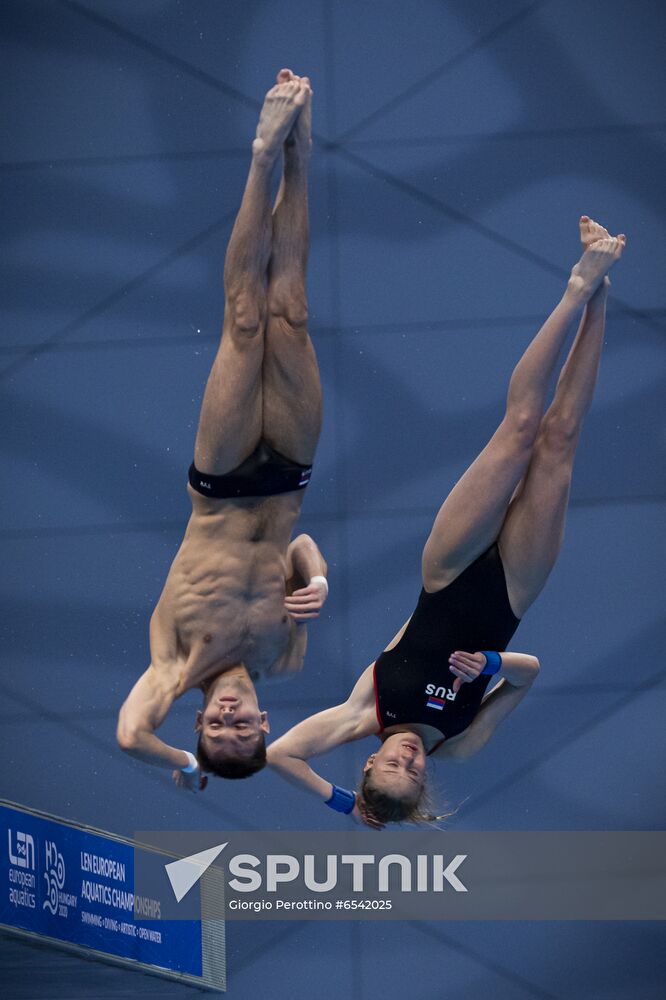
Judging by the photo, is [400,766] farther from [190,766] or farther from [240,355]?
[240,355]

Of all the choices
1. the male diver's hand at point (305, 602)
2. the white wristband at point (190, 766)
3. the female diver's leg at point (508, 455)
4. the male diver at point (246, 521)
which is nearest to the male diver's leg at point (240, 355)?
the male diver at point (246, 521)

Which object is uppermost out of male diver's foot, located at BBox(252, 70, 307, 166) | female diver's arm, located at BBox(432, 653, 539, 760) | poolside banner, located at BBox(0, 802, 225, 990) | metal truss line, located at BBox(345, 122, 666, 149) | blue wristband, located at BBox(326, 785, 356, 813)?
metal truss line, located at BBox(345, 122, 666, 149)

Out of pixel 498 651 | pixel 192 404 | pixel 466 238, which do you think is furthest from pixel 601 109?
pixel 498 651

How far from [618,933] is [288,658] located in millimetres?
3302

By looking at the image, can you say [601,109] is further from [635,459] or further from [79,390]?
[79,390]

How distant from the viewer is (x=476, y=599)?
6.39 m

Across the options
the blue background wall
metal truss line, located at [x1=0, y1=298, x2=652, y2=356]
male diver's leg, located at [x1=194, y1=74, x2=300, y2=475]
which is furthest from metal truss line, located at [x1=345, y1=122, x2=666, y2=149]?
male diver's leg, located at [x1=194, y1=74, x2=300, y2=475]

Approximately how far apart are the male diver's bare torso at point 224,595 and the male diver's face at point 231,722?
181mm

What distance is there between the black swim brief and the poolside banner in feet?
8.15

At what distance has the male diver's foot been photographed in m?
5.82

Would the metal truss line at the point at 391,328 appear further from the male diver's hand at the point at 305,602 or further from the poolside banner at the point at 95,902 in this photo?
the male diver's hand at the point at 305,602

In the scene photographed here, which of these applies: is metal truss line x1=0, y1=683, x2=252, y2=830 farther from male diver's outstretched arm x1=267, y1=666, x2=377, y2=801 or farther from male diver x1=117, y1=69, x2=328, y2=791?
male diver x1=117, y1=69, x2=328, y2=791

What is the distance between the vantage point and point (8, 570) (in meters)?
9.20

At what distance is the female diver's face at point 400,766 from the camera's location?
20.5ft
